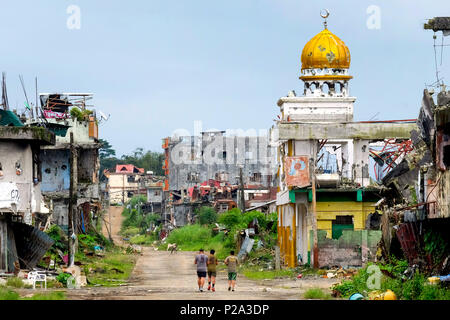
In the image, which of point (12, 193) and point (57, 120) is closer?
point (12, 193)

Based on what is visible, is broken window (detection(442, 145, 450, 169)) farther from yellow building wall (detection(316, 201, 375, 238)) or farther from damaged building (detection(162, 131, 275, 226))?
damaged building (detection(162, 131, 275, 226))

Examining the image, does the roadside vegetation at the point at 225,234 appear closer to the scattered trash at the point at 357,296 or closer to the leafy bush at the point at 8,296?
the scattered trash at the point at 357,296

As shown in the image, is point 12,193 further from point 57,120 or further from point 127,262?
point 57,120

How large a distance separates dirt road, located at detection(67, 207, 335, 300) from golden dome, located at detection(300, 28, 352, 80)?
1264 cm

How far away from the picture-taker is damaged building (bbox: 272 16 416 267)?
48.1 m

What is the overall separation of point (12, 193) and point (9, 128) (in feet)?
8.94

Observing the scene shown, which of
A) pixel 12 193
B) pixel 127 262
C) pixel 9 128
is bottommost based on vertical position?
pixel 127 262

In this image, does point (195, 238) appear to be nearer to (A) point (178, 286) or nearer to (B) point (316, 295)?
(A) point (178, 286)

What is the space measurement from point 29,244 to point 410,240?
17.4 metres

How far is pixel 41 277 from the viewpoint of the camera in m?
37.0

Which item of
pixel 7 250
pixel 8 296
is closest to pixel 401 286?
pixel 8 296

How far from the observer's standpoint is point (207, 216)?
309 ft

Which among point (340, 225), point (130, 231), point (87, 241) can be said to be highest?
point (340, 225)
